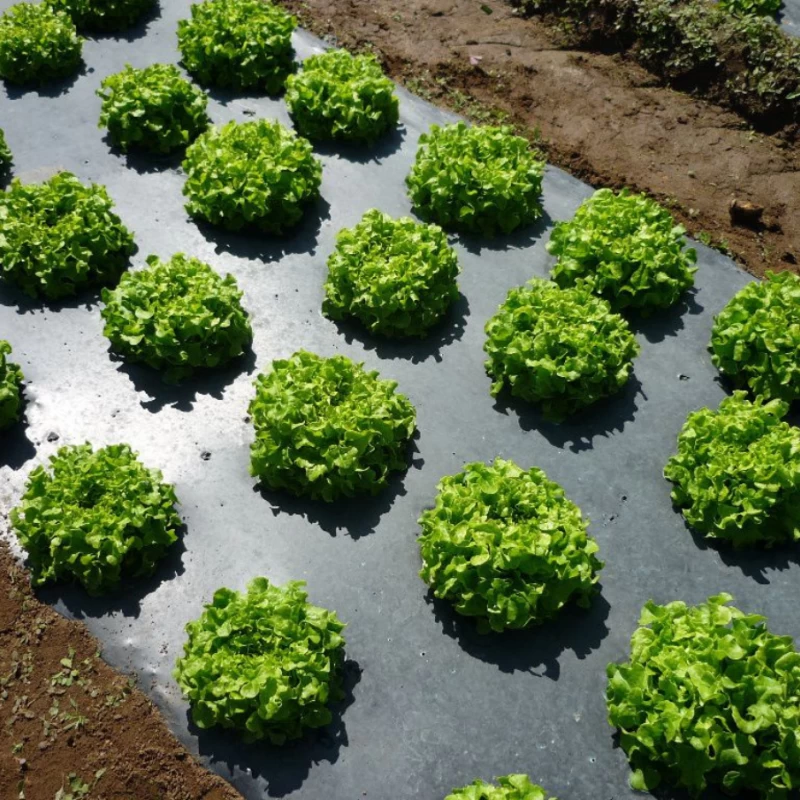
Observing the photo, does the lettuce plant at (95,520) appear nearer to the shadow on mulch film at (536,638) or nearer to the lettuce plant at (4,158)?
the shadow on mulch film at (536,638)

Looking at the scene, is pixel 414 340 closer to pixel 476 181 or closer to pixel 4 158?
pixel 476 181

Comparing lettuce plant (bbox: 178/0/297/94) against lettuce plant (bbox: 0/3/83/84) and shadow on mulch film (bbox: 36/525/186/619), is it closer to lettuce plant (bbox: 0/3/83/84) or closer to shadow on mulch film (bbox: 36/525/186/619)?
lettuce plant (bbox: 0/3/83/84)

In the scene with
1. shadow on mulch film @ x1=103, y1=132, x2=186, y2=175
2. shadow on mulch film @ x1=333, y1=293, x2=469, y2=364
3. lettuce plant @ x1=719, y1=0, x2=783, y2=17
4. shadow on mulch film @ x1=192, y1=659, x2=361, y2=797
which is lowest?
shadow on mulch film @ x1=192, y1=659, x2=361, y2=797

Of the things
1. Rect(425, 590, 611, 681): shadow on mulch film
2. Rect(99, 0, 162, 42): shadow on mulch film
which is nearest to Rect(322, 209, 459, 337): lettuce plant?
Rect(425, 590, 611, 681): shadow on mulch film

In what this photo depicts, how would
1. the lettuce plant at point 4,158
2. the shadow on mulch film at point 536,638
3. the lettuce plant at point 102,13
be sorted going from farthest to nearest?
1. the lettuce plant at point 102,13
2. the lettuce plant at point 4,158
3. the shadow on mulch film at point 536,638

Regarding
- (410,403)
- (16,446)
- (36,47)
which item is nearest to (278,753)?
(410,403)

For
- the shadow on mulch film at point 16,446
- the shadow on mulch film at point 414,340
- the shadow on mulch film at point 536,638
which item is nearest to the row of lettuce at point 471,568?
the shadow on mulch film at point 536,638

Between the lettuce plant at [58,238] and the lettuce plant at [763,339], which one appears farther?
the lettuce plant at [58,238]

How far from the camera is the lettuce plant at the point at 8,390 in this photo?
8.71 meters

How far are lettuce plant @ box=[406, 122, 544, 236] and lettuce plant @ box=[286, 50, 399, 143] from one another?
3.39ft

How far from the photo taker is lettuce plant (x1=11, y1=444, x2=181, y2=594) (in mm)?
7578

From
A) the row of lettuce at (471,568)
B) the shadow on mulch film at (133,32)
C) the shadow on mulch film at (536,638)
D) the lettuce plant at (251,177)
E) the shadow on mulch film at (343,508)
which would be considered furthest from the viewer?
the shadow on mulch film at (133,32)

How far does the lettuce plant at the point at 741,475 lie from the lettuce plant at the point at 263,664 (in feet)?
11.4

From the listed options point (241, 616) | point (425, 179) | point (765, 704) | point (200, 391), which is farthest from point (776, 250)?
point (241, 616)
